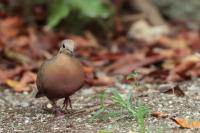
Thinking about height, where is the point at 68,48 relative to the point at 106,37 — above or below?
below

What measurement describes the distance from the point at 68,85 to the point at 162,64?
7.99 feet

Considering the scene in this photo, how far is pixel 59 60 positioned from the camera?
5078mm

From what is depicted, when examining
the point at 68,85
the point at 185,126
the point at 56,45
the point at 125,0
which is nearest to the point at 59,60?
the point at 68,85

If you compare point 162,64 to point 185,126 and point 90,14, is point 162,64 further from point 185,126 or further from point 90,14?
point 185,126

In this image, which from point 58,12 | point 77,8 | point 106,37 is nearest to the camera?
point 58,12

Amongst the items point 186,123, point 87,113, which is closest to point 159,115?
point 186,123

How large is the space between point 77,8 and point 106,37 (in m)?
0.66

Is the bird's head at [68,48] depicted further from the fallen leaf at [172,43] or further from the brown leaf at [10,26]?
the fallen leaf at [172,43]

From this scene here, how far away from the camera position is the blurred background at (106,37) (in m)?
6.98

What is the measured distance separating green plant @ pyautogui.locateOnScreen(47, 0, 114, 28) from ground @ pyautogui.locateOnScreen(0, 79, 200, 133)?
1.79m

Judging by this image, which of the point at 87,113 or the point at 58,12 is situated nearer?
the point at 87,113

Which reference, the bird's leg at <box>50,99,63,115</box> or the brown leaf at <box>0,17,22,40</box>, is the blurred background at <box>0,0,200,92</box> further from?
the bird's leg at <box>50,99,63,115</box>

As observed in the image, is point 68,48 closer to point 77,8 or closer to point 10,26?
point 77,8

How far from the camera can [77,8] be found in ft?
27.1
